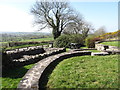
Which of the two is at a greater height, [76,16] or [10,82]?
[76,16]

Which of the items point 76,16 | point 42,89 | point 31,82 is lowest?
point 42,89

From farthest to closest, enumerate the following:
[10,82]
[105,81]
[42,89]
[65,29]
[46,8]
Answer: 1. [65,29]
2. [46,8]
3. [10,82]
4. [105,81]
5. [42,89]

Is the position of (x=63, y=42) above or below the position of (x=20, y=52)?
above

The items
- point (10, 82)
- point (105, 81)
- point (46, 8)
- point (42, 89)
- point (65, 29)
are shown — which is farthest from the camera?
point (65, 29)

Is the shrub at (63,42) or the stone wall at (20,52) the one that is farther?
the shrub at (63,42)

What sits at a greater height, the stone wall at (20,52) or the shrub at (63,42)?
the shrub at (63,42)

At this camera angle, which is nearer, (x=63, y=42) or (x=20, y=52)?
(x=20, y=52)

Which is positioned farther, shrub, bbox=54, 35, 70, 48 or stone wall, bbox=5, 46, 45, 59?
shrub, bbox=54, 35, 70, 48

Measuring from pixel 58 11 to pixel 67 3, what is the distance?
9.16 feet

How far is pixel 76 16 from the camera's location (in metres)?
23.1

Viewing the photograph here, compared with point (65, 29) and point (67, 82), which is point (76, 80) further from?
point (65, 29)

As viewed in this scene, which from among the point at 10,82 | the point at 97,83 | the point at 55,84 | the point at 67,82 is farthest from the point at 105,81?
the point at 10,82

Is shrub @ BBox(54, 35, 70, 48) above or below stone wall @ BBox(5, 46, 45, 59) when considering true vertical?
above

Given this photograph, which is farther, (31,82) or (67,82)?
(67,82)
